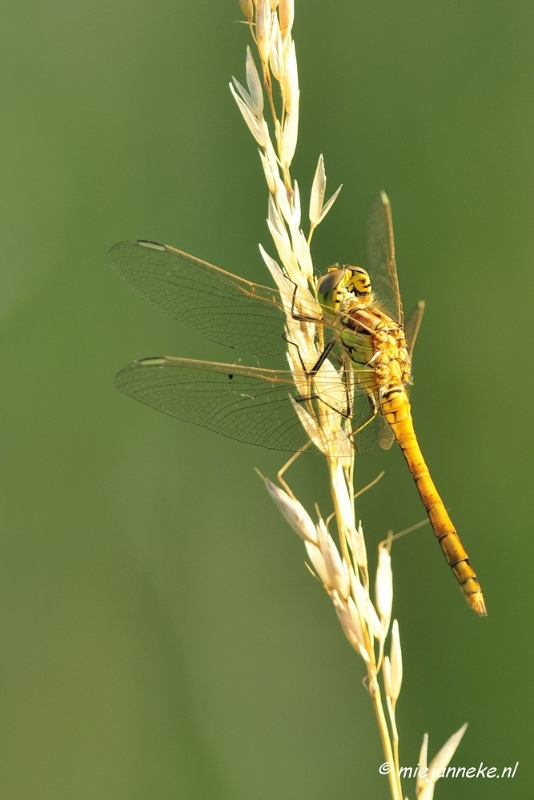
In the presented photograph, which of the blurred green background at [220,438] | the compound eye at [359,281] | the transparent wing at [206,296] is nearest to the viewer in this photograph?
the transparent wing at [206,296]

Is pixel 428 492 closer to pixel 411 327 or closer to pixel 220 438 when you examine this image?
pixel 411 327

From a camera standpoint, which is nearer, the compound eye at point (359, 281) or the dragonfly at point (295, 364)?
the dragonfly at point (295, 364)

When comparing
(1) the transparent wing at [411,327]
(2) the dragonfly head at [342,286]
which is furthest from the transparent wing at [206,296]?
(1) the transparent wing at [411,327]

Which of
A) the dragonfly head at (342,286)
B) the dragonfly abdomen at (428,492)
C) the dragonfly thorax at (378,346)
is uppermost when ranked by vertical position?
the dragonfly head at (342,286)

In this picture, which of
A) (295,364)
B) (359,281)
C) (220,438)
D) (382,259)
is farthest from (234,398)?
(220,438)

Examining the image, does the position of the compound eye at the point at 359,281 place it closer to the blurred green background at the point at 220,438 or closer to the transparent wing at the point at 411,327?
the transparent wing at the point at 411,327

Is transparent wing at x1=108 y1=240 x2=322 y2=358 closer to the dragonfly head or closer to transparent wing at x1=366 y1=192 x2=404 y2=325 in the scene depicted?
the dragonfly head

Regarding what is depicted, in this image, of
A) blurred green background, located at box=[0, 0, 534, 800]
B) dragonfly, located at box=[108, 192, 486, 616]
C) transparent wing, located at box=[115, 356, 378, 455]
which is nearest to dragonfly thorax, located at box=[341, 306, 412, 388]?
dragonfly, located at box=[108, 192, 486, 616]

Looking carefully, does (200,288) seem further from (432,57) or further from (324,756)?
(432,57)
